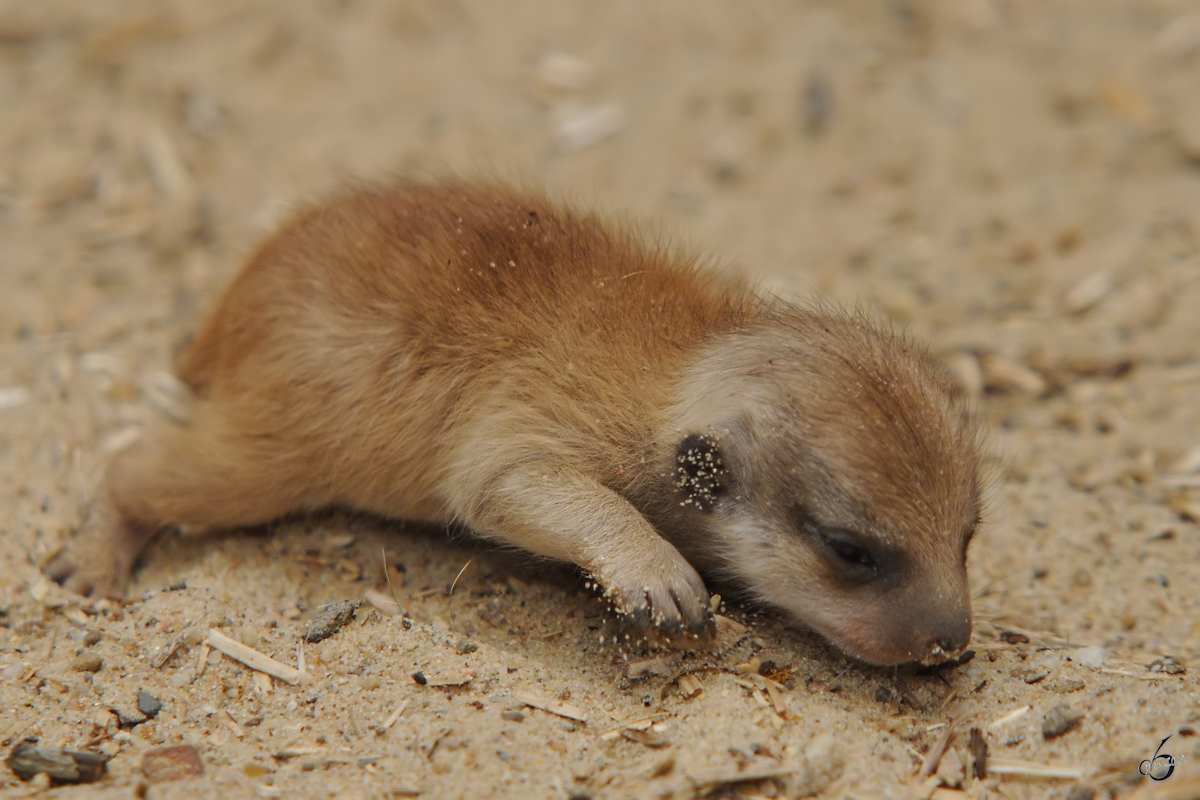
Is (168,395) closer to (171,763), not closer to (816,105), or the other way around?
(171,763)

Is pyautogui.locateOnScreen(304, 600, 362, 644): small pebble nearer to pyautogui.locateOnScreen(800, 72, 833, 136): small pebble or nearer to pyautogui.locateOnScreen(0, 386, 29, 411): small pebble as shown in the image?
pyautogui.locateOnScreen(0, 386, 29, 411): small pebble

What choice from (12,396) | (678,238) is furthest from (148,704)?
(678,238)

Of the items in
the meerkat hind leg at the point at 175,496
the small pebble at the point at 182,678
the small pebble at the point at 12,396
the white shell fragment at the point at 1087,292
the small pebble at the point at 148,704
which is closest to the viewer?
the small pebble at the point at 148,704

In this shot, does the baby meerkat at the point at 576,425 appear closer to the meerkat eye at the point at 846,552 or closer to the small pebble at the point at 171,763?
the meerkat eye at the point at 846,552

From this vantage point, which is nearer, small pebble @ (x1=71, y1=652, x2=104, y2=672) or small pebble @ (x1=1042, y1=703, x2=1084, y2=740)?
small pebble @ (x1=1042, y1=703, x2=1084, y2=740)

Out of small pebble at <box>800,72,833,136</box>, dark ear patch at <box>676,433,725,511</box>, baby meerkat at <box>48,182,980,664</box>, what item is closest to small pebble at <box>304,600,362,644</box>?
baby meerkat at <box>48,182,980,664</box>

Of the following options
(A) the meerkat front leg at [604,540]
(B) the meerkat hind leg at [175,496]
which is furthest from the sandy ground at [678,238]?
(A) the meerkat front leg at [604,540]
